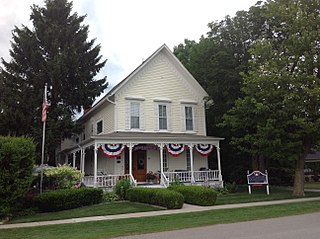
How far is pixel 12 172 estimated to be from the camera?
11.6 meters

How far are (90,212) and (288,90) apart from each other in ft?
41.3

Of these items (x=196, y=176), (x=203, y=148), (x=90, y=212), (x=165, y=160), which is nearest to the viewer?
(x=90, y=212)

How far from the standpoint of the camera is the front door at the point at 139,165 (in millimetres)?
21547

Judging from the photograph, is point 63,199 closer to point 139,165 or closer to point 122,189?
point 122,189

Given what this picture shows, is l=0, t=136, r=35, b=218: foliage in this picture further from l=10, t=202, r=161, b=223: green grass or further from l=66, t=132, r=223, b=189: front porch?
l=66, t=132, r=223, b=189: front porch

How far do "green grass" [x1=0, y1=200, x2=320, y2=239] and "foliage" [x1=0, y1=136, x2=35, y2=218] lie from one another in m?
1.99

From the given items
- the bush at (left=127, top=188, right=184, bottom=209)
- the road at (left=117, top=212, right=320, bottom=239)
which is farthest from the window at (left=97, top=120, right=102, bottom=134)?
the road at (left=117, top=212, right=320, bottom=239)

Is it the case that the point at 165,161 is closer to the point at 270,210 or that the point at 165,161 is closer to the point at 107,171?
the point at 107,171

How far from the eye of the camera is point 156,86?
2294cm

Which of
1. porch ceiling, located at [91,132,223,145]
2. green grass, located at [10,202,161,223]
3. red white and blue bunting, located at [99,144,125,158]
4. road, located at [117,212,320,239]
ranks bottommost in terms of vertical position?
road, located at [117,212,320,239]

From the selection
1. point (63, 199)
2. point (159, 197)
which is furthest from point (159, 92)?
point (63, 199)

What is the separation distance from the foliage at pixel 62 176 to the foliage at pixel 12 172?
14.6 ft

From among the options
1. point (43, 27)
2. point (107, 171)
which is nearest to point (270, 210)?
point (107, 171)

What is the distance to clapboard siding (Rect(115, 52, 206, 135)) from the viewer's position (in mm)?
21797
